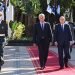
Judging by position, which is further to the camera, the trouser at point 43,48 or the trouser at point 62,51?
the trouser at point 62,51

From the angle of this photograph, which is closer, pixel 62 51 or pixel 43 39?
pixel 43 39

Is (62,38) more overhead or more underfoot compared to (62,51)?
more overhead

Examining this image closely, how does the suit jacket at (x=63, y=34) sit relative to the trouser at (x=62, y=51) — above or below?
above

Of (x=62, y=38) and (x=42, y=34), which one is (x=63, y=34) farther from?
(x=42, y=34)

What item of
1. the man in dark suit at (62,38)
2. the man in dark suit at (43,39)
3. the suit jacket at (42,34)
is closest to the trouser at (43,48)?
the man in dark suit at (43,39)

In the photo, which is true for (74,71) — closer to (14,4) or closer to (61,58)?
(61,58)

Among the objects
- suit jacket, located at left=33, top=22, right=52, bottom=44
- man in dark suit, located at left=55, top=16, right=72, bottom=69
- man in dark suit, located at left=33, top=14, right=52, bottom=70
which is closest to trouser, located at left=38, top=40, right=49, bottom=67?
man in dark suit, located at left=33, top=14, right=52, bottom=70

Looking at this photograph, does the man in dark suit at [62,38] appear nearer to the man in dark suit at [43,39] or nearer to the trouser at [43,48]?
the man in dark suit at [43,39]

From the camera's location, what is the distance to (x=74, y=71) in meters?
14.3

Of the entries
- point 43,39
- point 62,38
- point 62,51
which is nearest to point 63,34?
point 62,38

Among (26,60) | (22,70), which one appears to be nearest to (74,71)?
(22,70)

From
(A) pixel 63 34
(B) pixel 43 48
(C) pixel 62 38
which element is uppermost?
(A) pixel 63 34

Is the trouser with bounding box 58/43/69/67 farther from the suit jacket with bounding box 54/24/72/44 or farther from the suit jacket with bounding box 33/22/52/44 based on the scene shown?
the suit jacket with bounding box 33/22/52/44

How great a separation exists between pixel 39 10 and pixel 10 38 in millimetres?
3004
